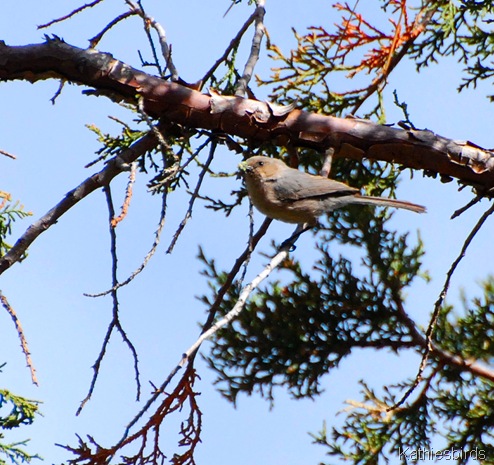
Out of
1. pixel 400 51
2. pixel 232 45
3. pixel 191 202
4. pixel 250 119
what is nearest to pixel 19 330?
pixel 191 202

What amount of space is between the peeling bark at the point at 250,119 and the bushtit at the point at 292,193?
→ 17.8 inches

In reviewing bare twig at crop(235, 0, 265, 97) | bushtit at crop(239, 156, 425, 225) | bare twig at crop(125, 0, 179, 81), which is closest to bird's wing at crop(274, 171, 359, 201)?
bushtit at crop(239, 156, 425, 225)

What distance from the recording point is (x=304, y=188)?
16.5 feet

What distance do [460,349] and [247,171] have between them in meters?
2.09

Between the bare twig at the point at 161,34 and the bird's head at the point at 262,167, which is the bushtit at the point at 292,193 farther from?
the bare twig at the point at 161,34

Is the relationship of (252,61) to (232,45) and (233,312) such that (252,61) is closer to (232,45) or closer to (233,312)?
(232,45)

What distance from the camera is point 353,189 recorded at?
496 cm

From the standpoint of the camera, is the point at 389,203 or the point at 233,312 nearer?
the point at 233,312

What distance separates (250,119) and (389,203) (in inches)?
49.1

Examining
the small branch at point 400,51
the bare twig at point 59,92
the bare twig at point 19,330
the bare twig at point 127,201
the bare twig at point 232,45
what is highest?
the small branch at point 400,51

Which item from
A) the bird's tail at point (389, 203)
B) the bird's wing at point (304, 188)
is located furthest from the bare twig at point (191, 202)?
the bird's tail at point (389, 203)

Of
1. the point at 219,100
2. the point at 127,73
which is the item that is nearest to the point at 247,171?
the point at 219,100

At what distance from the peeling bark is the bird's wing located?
479 mm

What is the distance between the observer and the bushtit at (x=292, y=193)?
4.89 metres
